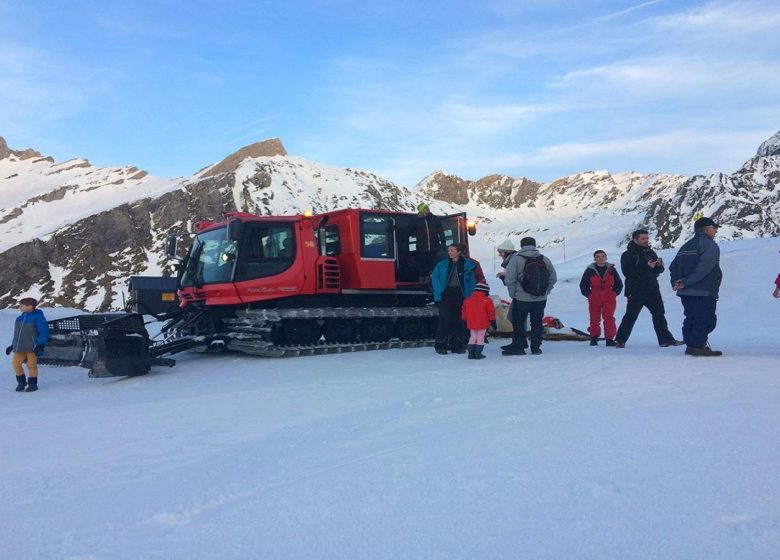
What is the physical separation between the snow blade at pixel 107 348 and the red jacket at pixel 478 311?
167 inches

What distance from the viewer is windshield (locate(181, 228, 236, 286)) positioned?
35.8ft

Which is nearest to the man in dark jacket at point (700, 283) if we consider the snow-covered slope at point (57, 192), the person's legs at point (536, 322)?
the person's legs at point (536, 322)

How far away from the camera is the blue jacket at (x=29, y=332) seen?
8.45m

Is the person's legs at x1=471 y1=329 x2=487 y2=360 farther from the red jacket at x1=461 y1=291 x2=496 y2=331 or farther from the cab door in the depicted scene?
the cab door

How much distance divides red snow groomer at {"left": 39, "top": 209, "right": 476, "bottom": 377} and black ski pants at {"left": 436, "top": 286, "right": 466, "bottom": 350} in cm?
167

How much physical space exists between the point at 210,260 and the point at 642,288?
6.90 meters

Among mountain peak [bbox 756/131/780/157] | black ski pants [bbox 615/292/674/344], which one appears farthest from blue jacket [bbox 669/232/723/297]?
mountain peak [bbox 756/131/780/157]

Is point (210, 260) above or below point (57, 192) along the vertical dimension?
below

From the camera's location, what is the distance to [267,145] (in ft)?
486

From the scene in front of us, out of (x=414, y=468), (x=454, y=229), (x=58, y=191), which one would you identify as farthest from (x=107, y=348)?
(x=58, y=191)

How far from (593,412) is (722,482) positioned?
66.0 inches

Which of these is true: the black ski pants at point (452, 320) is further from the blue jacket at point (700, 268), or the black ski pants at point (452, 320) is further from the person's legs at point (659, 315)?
the blue jacket at point (700, 268)

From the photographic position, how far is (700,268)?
7863mm

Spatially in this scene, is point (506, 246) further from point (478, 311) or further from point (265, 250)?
point (265, 250)
